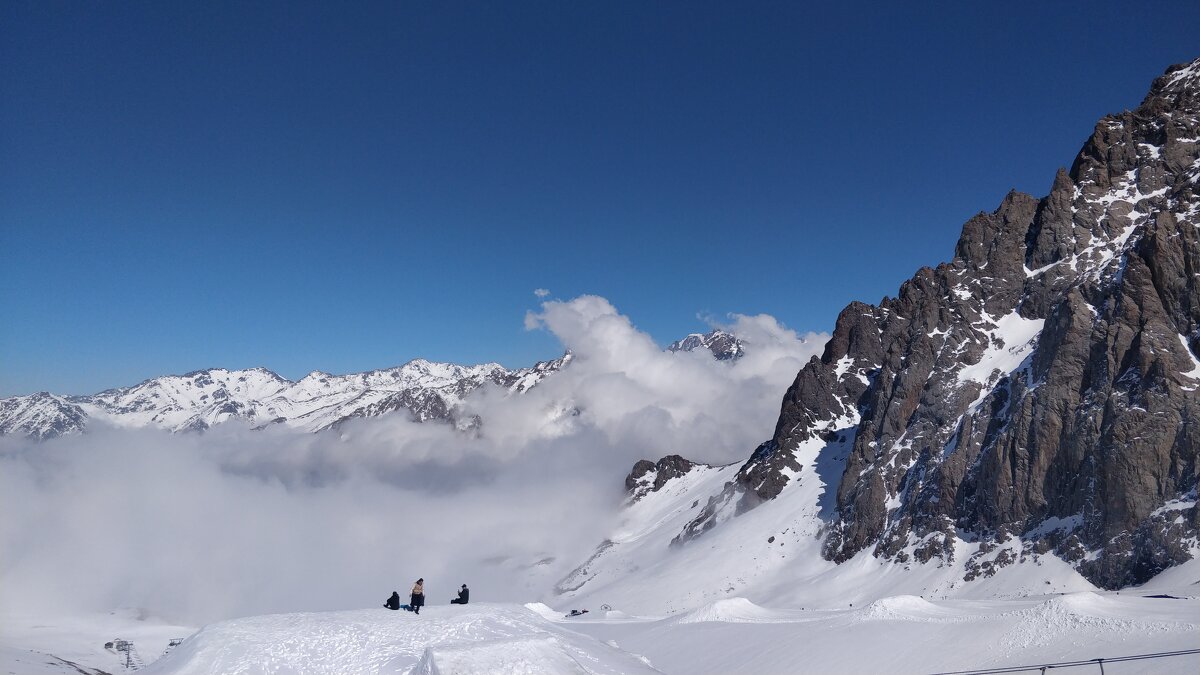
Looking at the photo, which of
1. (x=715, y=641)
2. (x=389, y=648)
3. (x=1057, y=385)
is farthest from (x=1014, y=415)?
(x=389, y=648)

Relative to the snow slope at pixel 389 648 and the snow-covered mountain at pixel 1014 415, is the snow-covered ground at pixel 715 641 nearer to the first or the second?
the snow slope at pixel 389 648

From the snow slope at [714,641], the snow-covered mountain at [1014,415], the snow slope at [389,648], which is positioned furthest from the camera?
the snow-covered mountain at [1014,415]

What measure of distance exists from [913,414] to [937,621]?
7269 centimetres

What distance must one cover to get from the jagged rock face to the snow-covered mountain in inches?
9.3

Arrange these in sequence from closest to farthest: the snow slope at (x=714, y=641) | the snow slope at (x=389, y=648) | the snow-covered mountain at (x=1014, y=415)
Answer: the snow slope at (x=389, y=648) < the snow slope at (x=714, y=641) < the snow-covered mountain at (x=1014, y=415)

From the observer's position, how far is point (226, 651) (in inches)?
933

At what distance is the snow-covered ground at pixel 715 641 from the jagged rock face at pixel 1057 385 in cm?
2418

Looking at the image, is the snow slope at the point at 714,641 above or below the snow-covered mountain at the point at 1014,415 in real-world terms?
below

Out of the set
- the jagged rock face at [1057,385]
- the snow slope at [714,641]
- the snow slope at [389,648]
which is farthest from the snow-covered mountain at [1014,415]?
the snow slope at [389,648]

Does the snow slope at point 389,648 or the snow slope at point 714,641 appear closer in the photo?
the snow slope at point 389,648

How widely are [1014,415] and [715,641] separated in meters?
59.7

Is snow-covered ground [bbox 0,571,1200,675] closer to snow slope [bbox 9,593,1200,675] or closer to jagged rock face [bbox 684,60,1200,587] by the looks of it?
snow slope [bbox 9,593,1200,675]

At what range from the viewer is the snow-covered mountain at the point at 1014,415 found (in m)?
68.3

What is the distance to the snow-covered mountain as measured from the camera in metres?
68.3
